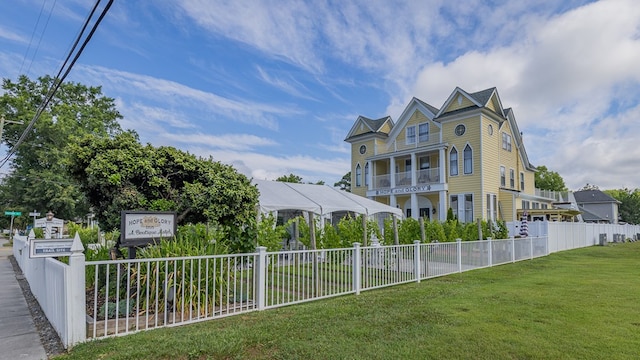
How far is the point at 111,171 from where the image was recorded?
19.6 ft

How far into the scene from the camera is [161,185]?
6.62 meters

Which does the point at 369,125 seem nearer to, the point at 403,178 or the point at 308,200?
the point at 403,178

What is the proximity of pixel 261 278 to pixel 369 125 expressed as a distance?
2252cm

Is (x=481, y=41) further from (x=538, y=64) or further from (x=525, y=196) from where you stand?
(x=525, y=196)

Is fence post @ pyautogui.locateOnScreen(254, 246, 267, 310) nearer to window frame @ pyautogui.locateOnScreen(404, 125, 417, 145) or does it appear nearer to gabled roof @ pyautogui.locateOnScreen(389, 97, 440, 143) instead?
window frame @ pyautogui.locateOnScreen(404, 125, 417, 145)

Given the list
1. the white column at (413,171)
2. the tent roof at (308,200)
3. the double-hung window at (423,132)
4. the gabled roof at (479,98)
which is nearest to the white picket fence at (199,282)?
the tent roof at (308,200)

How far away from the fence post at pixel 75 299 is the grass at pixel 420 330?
147 millimetres

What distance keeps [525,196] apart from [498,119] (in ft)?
18.6

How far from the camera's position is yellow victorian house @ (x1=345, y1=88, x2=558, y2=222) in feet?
69.9

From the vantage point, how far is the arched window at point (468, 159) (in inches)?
840

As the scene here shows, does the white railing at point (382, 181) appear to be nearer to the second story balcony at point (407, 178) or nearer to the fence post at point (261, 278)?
the second story balcony at point (407, 178)

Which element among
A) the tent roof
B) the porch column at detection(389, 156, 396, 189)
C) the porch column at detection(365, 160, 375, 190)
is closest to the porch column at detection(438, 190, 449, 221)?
the porch column at detection(389, 156, 396, 189)

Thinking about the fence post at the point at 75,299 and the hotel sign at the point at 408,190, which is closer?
the fence post at the point at 75,299

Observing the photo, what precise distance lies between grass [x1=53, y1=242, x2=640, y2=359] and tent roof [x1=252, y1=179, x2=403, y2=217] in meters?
5.15
